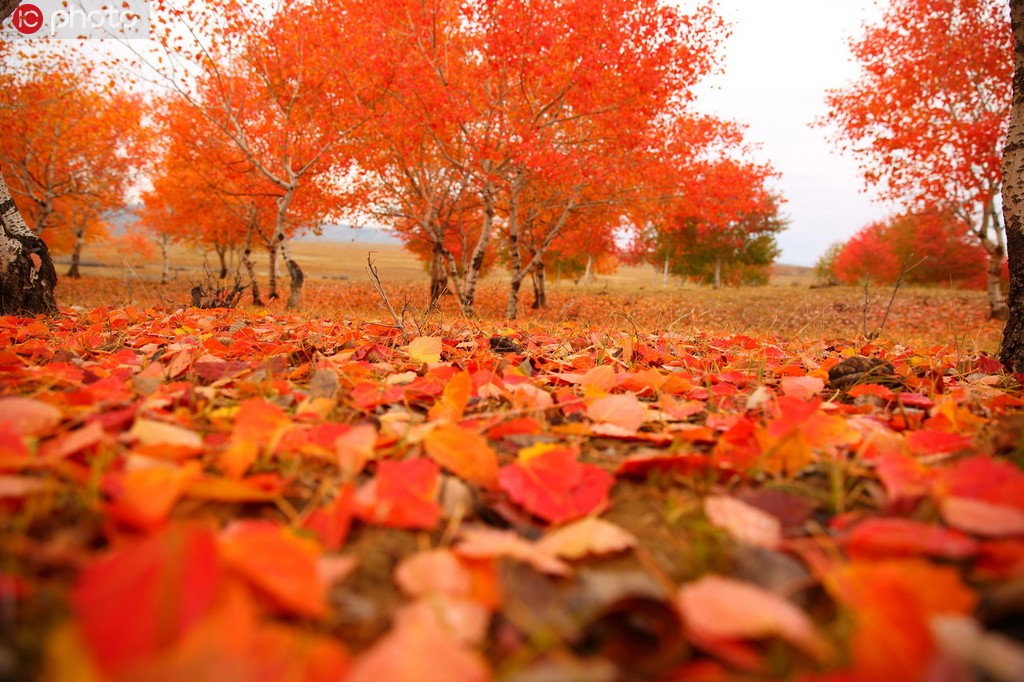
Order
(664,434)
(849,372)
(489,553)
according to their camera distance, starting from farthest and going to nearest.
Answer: (849,372)
(664,434)
(489,553)

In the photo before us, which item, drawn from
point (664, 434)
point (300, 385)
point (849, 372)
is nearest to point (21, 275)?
point (300, 385)

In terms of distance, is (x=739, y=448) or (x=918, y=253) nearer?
(x=739, y=448)

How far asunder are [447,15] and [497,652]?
33.7 ft

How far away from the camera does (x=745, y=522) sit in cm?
76

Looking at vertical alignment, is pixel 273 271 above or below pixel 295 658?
above

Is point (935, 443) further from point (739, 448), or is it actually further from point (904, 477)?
point (739, 448)

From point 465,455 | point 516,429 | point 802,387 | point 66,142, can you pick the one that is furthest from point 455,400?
point 66,142

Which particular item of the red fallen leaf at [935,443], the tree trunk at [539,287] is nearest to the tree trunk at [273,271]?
the tree trunk at [539,287]

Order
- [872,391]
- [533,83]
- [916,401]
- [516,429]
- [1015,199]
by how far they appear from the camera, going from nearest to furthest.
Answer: [516,429] → [916,401] → [872,391] → [1015,199] → [533,83]

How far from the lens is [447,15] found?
8.87 m

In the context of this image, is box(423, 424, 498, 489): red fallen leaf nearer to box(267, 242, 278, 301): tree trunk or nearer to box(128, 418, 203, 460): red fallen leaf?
box(128, 418, 203, 460): red fallen leaf

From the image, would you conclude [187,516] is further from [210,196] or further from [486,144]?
[210,196]

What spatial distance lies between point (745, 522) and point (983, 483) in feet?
1.17

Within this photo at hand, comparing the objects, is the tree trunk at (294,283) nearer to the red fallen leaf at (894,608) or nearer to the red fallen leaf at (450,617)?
the red fallen leaf at (450,617)
